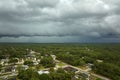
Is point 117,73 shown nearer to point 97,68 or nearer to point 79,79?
point 97,68

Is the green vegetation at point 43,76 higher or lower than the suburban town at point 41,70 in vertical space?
higher

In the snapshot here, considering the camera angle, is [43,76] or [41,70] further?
[41,70]

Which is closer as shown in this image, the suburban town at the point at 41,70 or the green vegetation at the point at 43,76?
the green vegetation at the point at 43,76

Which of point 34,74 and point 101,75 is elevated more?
point 34,74

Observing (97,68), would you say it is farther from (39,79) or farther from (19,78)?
(19,78)

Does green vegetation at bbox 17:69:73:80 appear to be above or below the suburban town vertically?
above

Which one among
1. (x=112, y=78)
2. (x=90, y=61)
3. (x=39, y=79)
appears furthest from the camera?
(x=90, y=61)

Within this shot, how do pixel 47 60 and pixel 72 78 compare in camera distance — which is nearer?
pixel 72 78

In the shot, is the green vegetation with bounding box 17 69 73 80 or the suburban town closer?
the green vegetation with bounding box 17 69 73 80

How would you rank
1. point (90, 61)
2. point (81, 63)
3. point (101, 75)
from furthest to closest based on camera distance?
point (90, 61)
point (81, 63)
point (101, 75)

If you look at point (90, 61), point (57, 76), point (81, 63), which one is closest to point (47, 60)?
point (81, 63)

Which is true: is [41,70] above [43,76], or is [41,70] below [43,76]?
below
